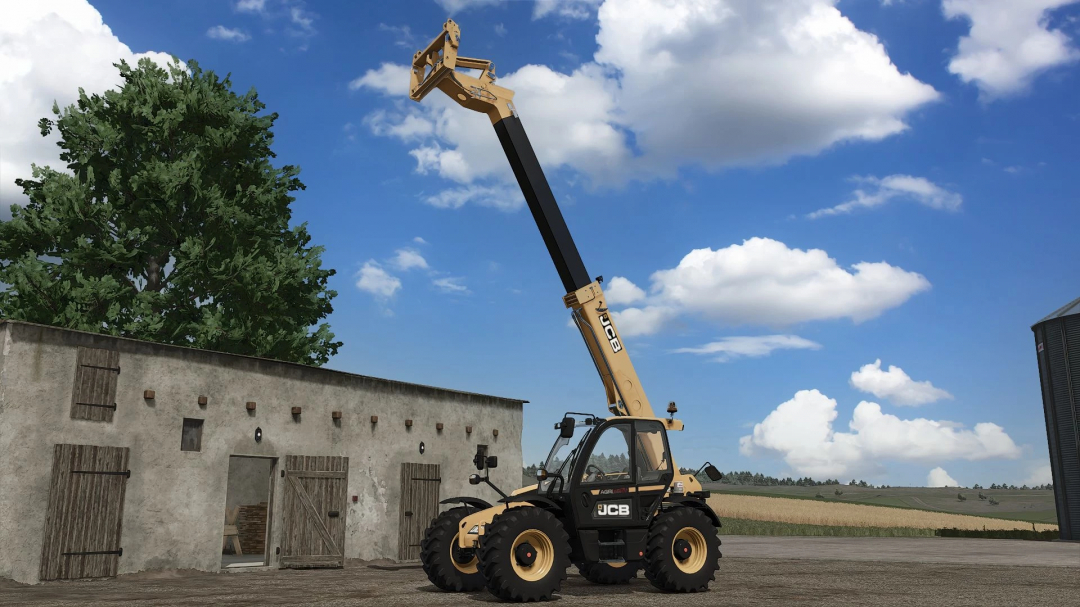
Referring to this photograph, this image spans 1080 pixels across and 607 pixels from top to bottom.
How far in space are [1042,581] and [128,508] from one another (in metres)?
14.9

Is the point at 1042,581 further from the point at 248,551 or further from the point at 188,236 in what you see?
the point at 188,236

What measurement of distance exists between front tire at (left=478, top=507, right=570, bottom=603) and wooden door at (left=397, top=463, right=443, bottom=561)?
759 centimetres

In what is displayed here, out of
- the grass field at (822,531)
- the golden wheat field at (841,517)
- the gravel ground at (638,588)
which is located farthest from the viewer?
the golden wheat field at (841,517)

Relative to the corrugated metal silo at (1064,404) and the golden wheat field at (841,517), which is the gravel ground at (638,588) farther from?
the golden wheat field at (841,517)

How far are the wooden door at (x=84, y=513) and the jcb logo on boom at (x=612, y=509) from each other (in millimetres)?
8185

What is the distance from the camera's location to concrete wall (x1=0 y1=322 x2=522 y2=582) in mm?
12547

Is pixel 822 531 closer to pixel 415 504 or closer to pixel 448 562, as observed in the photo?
pixel 415 504

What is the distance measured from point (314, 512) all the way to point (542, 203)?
7540 mm

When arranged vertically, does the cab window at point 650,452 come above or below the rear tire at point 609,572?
above

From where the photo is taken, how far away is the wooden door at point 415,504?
56.7ft

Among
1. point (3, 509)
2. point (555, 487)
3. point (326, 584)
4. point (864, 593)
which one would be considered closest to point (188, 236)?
point (3, 509)

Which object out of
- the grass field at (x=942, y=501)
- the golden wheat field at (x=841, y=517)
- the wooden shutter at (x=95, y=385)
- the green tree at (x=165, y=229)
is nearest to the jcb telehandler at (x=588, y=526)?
the wooden shutter at (x=95, y=385)

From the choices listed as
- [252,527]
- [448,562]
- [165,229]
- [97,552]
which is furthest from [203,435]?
[165,229]

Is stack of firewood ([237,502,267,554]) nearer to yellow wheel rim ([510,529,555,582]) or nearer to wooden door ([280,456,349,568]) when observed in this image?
wooden door ([280,456,349,568])
